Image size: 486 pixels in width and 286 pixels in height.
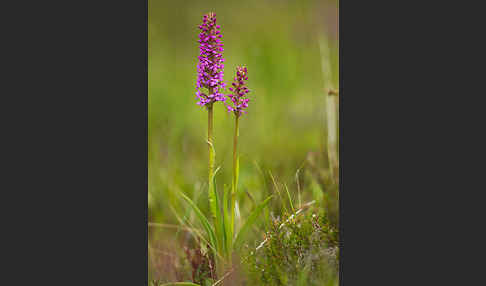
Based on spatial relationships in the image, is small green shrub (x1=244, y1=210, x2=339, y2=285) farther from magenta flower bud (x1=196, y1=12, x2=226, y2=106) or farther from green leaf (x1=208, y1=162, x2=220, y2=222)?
magenta flower bud (x1=196, y1=12, x2=226, y2=106)

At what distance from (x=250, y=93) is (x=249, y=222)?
1.20 metres

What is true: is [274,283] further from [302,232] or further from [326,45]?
[326,45]

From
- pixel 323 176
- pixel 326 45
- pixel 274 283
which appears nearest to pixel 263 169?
pixel 323 176

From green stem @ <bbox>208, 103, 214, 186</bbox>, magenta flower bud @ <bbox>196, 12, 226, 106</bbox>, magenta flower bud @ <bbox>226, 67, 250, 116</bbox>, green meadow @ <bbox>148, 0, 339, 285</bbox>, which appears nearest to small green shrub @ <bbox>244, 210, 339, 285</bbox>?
green meadow @ <bbox>148, 0, 339, 285</bbox>

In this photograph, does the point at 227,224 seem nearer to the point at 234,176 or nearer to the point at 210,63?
the point at 234,176

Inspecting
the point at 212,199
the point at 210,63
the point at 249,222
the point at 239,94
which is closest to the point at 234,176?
the point at 212,199

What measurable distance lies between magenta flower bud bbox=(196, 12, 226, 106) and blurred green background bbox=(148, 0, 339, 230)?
0.41 feet

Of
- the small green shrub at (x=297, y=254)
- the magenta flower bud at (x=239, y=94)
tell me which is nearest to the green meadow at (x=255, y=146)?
the small green shrub at (x=297, y=254)

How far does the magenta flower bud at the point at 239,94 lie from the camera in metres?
3.95

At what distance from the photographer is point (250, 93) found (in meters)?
4.42

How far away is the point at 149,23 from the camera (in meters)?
4.48

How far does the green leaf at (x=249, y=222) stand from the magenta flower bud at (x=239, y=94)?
2.57 feet

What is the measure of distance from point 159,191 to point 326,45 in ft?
7.72

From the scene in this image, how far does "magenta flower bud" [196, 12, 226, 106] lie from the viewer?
3920mm
